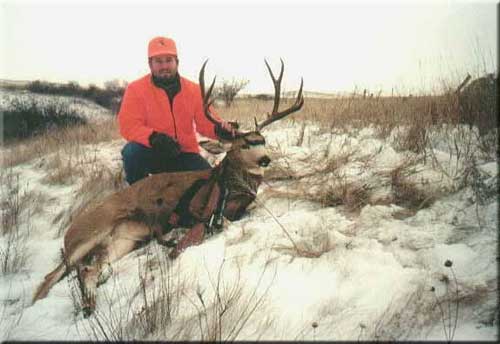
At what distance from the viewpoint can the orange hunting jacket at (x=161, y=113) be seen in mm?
4359

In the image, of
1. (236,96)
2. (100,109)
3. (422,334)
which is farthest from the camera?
(100,109)

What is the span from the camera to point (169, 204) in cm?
375

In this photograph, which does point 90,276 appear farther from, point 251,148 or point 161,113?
point 161,113

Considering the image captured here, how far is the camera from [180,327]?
219 centimetres

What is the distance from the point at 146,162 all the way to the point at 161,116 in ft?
1.67

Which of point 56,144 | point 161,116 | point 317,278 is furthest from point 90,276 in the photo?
point 56,144

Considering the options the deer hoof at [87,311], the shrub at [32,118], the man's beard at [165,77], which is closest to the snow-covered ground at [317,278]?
the deer hoof at [87,311]

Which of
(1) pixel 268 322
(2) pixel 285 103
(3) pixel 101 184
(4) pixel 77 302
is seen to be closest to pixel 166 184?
(4) pixel 77 302

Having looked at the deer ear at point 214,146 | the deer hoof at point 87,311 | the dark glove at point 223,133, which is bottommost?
the deer hoof at point 87,311

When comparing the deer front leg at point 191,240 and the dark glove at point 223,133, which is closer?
the deer front leg at point 191,240

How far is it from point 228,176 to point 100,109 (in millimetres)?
10653

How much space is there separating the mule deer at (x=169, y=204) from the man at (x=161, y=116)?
59cm

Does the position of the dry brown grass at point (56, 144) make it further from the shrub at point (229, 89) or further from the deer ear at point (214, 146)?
the deer ear at point (214, 146)

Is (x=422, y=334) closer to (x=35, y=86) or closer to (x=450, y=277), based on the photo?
(x=450, y=277)
